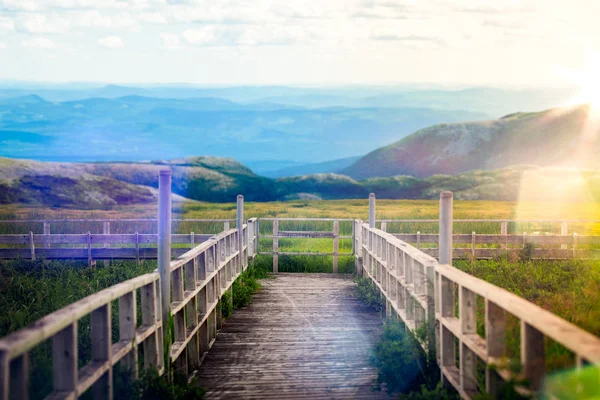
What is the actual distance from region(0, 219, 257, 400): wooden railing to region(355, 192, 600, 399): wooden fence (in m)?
2.47

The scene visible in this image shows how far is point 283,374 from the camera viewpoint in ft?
27.1

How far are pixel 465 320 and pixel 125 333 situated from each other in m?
2.73

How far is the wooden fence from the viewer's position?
4.11 meters

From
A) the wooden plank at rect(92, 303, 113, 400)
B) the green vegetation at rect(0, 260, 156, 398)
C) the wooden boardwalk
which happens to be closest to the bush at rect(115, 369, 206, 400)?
the wooden plank at rect(92, 303, 113, 400)

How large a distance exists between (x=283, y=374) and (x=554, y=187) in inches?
2731

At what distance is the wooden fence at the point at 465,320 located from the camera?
411cm

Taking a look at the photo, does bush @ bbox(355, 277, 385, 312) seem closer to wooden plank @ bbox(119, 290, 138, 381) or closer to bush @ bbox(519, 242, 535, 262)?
bush @ bbox(519, 242, 535, 262)

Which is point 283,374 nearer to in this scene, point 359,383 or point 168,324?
point 359,383

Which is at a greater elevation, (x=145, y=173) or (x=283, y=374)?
(x=145, y=173)

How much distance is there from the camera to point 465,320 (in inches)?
226

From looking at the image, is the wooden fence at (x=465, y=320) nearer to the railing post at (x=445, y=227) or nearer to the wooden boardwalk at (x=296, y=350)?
the railing post at (x=445, y=227)

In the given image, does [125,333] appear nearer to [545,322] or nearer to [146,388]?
[146,388]

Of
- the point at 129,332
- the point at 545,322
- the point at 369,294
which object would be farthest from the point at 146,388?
the point at 369,294

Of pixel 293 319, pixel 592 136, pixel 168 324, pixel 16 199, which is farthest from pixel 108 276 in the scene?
pixel 592 136
